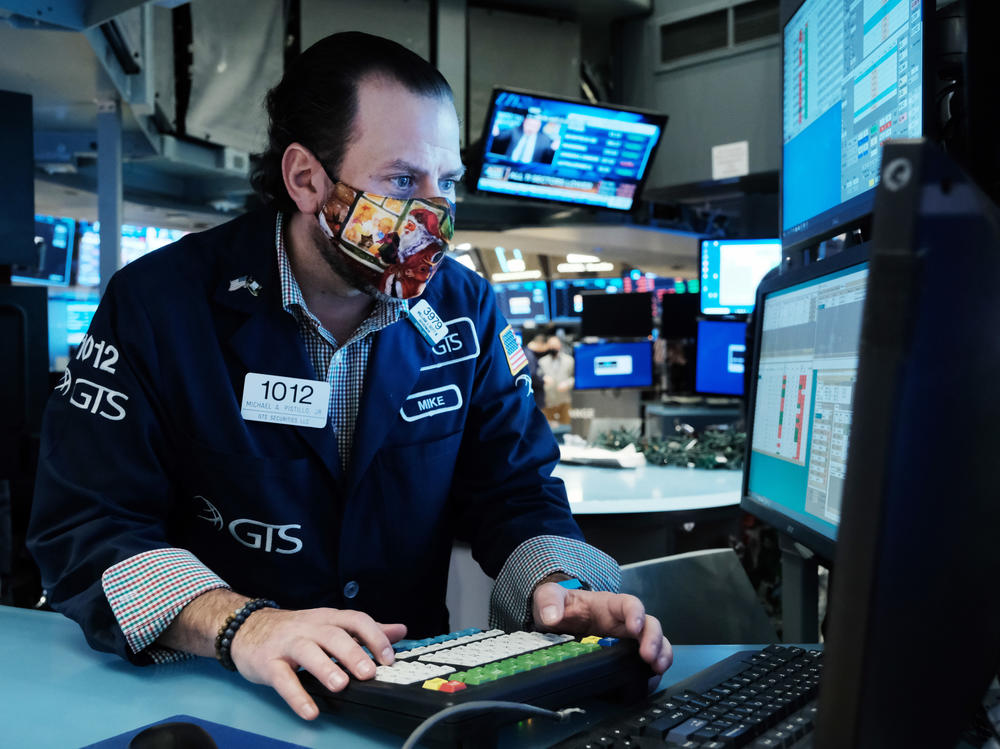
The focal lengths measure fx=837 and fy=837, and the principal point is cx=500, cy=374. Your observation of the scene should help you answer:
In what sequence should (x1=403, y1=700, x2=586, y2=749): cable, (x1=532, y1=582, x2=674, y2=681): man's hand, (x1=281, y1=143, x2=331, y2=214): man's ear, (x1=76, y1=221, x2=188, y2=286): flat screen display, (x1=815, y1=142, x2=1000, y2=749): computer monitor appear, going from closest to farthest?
(x1=815, y1=142, x2=1000, y2=749): computer monitor < (x1=403, y1=700, x2=586, y2=749): cable < (x1=532, y1=582, x2=674, y2=681): man's hand < (x1=281, y1=143, x2=331, y2=214): man's ear < (x1=76, y1=221, x2=188, y2=286): flat screen display

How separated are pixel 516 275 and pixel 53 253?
18.5ft

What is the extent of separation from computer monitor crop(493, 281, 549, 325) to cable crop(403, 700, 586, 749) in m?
8.13

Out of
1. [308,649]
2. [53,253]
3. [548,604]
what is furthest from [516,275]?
[308,649]

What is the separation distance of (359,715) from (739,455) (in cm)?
213

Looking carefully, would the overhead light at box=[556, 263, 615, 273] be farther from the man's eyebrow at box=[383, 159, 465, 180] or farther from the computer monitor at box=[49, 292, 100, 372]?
the man's eyebrow at box=[383, 159, 465, 180]

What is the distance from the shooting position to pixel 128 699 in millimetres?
848

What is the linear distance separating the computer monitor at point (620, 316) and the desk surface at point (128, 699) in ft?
9.67

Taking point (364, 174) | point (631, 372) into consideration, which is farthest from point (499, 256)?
point (364, 174)

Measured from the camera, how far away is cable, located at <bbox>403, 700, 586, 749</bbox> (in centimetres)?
62

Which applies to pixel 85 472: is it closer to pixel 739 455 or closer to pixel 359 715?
pixel 359 715

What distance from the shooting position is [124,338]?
1206mm

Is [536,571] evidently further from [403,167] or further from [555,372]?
[555,372]

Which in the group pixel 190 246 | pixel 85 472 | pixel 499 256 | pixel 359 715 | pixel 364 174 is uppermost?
pixel 499 256

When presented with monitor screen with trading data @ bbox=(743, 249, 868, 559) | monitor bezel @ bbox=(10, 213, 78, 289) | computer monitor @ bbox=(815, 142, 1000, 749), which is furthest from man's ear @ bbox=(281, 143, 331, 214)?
monitor bezel @ bbox=(10, 213, 78, 289)
